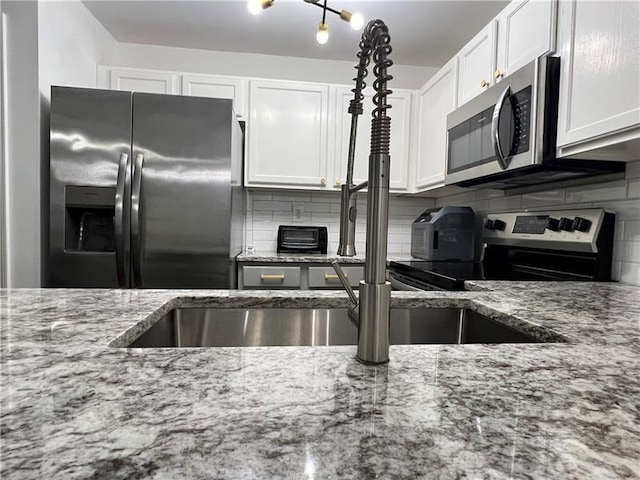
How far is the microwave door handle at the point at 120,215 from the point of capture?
2055 mm

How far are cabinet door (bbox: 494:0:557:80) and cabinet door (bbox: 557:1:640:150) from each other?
0.07 metres

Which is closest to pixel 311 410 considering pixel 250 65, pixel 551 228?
pixel 551 228

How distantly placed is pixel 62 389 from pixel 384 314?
421 millimetres

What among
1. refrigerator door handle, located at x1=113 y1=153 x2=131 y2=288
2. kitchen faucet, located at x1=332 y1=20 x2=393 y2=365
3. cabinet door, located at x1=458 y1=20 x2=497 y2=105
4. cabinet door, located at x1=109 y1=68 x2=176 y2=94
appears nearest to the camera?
kitchen faucet, located at x1=332 y1=20 x2=393 y2=365

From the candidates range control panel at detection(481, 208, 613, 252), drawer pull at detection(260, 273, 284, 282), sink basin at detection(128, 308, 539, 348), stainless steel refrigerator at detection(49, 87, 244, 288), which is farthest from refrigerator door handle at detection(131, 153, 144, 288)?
range control panel at detection(481, 208, 613, 252)

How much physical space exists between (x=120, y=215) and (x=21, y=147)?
717mm

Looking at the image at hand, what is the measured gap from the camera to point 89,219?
2258mm

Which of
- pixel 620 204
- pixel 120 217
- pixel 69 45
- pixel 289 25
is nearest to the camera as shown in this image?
pixel 620 204

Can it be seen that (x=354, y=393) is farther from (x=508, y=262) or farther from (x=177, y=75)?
(x=177, y=75)

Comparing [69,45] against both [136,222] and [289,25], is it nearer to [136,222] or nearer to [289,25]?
[136,222]

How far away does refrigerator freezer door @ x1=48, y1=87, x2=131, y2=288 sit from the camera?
6.92 ft

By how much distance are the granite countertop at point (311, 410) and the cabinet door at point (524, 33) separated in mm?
1341

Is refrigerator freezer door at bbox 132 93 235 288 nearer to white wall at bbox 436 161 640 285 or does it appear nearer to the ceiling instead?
the ceiling

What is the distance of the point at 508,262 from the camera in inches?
83.7
